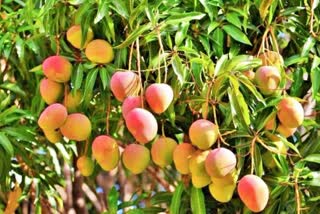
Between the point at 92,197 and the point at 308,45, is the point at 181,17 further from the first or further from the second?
the point at 92,197

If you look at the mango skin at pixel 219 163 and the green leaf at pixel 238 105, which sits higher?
the green leaf at pixel 238 105

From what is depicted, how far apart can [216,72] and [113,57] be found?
0.21m

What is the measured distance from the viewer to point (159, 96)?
1160 millimetres

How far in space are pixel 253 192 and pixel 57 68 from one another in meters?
0.43

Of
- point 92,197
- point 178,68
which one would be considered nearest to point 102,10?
point 178,68

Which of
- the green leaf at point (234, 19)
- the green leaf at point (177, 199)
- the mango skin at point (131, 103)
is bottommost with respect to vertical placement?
the green leaf at point (177, 199)

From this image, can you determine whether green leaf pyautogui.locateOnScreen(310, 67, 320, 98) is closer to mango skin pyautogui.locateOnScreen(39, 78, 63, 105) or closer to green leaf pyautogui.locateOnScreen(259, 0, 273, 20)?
green leaf pyautogui.locateOnScreen(259, 0, 273, 20)

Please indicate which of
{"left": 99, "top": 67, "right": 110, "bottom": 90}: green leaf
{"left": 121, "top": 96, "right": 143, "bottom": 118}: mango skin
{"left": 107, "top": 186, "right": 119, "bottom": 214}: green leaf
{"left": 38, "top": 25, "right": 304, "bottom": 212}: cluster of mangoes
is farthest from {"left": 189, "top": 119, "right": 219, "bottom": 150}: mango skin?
{"left": 107, "top": 186, "right": 119, "bottom": 214}: green leaf

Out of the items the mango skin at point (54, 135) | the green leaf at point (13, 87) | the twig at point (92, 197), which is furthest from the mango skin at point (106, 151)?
the twig at point (92, 197)

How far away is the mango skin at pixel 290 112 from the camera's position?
1.17 m

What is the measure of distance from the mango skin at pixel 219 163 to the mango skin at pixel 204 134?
0.07ft

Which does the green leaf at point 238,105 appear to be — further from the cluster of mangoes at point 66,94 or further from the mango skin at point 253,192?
the cluster of mangoes at point 66,94

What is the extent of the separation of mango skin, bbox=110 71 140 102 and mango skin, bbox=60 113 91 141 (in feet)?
0.33

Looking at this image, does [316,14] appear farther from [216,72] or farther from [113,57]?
[113,57]
